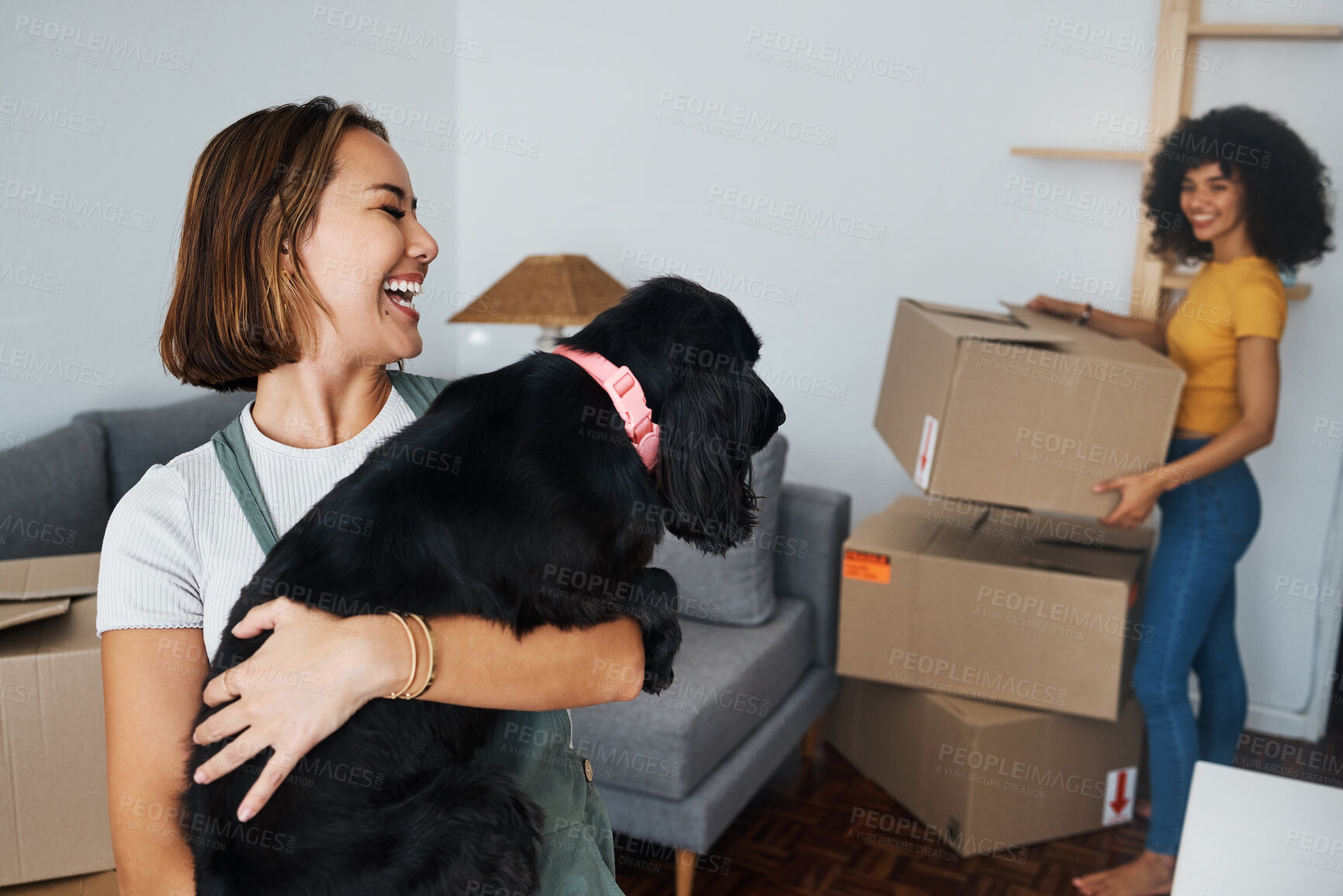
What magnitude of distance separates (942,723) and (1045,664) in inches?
11.0

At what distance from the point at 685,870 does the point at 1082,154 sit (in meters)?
2.10

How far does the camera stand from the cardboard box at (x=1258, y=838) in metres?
1.09

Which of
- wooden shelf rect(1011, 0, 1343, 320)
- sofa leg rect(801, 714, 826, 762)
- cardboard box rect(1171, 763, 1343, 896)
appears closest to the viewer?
cardboard box rect(1171, 763, 1343, 896)

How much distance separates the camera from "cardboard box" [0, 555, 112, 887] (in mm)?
1367

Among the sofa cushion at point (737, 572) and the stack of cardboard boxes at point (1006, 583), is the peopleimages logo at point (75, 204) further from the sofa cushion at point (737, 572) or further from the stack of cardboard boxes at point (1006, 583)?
the stack of cardboard boxes at point (1006, 583)

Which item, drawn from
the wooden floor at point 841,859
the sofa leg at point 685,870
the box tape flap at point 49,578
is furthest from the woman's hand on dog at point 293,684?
the wooden floor at point 841,859

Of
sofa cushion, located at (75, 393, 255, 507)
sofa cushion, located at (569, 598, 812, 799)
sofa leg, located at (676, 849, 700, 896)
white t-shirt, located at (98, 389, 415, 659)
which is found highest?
white t-shirt, located at (98, 389, 415, 659)

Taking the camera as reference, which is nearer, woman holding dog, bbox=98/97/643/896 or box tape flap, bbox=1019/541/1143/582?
woman holding dog, bbox=98/97/643/896

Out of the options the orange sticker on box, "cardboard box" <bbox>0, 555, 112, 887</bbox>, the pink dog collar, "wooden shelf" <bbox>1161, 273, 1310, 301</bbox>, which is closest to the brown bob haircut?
the pink dog collar

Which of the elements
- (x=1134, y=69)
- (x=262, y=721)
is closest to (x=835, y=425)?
(x=1134, y=69)

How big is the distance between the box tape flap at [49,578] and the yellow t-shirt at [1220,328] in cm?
202

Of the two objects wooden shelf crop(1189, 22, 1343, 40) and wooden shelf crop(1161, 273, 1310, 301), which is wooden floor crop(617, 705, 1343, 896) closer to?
wooden shelf crop(1161, 273, 1310, 301)

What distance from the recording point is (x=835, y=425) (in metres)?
3.26

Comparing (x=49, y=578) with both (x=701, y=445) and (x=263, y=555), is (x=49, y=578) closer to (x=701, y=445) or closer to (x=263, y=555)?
(x=263, y=555)
